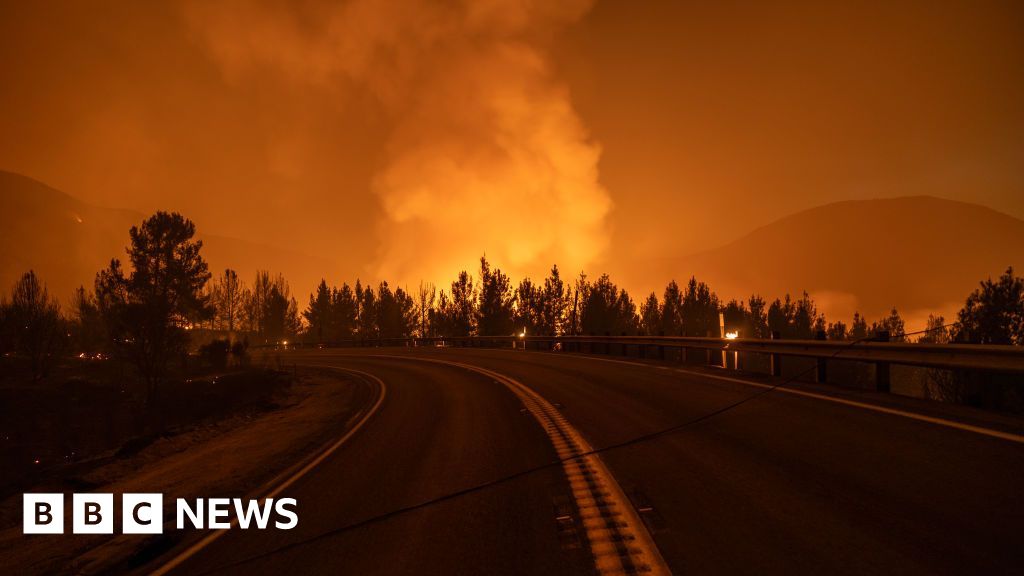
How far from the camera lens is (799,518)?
377 cm

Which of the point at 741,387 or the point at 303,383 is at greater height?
the point at 741,387

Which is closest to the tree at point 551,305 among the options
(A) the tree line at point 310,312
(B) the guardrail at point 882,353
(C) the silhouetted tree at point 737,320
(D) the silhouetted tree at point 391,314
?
(A) the tree line at point 310,312

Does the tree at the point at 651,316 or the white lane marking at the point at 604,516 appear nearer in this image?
the white lane marking at the point at 604,516

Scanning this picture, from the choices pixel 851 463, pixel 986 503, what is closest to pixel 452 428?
pixel 851 463

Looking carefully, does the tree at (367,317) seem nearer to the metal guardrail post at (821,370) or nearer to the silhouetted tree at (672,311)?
the silhouetted tree at (672,311)

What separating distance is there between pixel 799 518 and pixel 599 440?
316cm

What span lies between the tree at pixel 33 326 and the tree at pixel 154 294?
7.62 m

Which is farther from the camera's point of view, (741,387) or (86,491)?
(741,387)

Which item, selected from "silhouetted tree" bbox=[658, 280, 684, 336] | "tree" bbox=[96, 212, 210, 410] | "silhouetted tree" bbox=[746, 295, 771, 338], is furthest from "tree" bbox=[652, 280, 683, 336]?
"tree" bbox=[96, 212, 210, 410]

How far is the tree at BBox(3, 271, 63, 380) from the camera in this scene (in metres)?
44.7

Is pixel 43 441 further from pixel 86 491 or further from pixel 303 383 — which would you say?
pixel 86 491

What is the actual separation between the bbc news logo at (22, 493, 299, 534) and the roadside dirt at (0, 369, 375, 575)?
0.39 feet

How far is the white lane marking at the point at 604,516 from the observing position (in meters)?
3.13

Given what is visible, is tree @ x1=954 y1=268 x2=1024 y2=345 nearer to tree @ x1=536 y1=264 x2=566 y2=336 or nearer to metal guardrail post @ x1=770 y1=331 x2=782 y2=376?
metal guardrail post @ x1=770 y1=331 x2=782 y2=376
